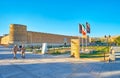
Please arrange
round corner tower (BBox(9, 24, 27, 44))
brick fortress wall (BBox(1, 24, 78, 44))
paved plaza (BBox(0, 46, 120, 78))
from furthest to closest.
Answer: round corner tower (BBox(9, 24, 27, 44)), brick fortress wall (BBox(1, 24, 78, 44)), paved plaza (BBox(0, 46, 120, 78))

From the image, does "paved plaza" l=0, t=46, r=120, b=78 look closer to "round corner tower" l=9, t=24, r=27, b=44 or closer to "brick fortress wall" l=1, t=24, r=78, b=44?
"brick fortress wall" l=1, t=24, r=78, b=44

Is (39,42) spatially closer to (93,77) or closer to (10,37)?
(10,37)

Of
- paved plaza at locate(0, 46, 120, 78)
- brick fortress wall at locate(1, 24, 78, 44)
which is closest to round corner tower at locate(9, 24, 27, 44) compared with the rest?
brick fortress wall at locate(1, 24, 78, 44)

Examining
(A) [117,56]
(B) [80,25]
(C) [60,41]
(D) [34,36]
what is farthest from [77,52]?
(C) [60,41]

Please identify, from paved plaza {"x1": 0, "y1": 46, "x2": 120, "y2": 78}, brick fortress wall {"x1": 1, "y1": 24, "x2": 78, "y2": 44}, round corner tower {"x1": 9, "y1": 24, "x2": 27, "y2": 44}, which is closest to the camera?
paved plaza {"x1": 0, "y1": 46, "x2": 120, "y2": 78}

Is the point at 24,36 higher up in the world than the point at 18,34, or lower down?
lower down

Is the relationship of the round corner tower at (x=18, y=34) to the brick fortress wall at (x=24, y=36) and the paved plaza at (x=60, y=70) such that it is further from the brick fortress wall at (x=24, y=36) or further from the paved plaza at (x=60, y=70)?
the paved plaza at (x=60, y=70)

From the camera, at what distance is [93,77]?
10.0 metres

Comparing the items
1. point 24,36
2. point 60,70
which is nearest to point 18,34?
point 24,36

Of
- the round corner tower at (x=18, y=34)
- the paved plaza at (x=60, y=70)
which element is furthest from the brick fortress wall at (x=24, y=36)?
the paved plaza at (x=60, y=70)

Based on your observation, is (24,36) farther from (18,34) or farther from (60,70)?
(60,70)

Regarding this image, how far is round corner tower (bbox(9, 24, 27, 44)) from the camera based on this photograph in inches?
3691

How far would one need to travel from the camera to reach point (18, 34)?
3784 inches

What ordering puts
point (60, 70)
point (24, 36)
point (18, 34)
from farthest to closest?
point (18, 34) < point (24, 36) < point (60, 70)
